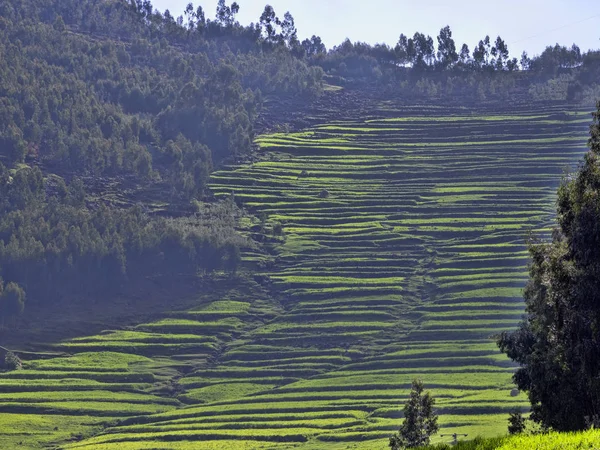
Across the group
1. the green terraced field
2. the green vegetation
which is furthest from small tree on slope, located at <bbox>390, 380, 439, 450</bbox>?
the green vegetation

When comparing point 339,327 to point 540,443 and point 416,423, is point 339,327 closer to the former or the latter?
point 416,423

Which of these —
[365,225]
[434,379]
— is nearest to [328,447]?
[434,379]

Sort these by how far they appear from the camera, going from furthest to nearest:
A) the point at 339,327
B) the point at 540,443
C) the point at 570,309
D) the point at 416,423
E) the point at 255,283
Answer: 1. the point at 255,283
2. the point at 339,327
3. the point at 416,423
4. the point at 570,309
5. the point at 540,443

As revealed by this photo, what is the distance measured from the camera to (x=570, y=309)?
120 feet

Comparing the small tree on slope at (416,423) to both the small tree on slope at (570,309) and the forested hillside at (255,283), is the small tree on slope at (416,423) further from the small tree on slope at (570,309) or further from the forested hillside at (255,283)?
the forested hillside at (255,283)

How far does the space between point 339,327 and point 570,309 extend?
94.0 meters

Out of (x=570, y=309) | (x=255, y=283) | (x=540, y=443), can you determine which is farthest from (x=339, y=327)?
(x=540, y=443)

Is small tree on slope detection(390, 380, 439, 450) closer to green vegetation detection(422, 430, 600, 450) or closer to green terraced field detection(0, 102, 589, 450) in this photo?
green terraced field detection(0, 102, 589, 450)

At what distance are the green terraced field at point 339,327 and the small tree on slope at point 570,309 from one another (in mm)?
46877

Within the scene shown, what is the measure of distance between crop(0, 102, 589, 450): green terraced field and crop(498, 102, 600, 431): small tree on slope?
154ft

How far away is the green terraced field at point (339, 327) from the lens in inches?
4097

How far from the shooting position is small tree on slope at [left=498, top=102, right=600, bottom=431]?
3559cm

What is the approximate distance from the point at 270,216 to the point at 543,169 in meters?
48.6

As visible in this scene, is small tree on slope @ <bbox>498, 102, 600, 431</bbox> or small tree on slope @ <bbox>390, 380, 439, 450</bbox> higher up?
small tree on slope @ <bbox>498, 102, 600, 431</bbox>
